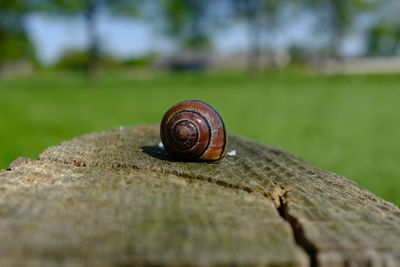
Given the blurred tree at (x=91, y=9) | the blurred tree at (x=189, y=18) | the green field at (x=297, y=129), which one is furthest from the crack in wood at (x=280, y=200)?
the blurred tree at (x=189, y=18)

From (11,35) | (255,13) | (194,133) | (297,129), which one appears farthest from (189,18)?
(194,133)

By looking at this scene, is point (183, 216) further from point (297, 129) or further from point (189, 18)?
point (189, 18)

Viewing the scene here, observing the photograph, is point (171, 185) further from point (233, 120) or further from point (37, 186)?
point (233, 120)

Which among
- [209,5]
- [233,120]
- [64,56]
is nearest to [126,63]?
[64,56]

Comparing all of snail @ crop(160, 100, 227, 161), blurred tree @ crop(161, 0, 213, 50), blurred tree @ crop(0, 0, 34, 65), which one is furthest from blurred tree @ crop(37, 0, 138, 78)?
snail @ crop(160, 100, 227, 161)

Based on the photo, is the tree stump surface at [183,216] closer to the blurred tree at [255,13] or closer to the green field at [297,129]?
the green field at [297,129]
